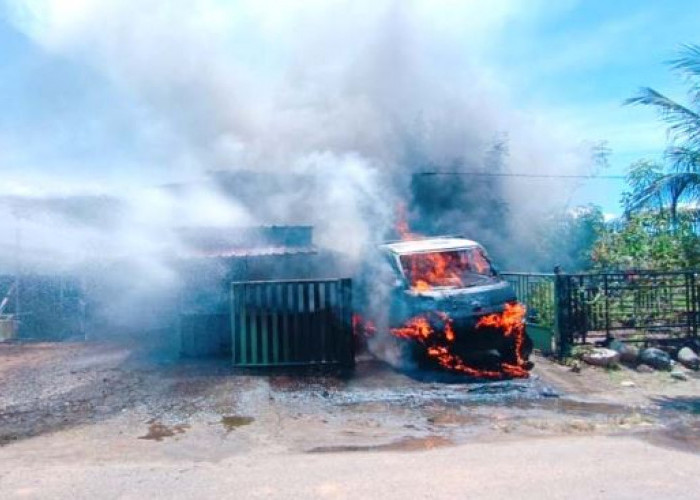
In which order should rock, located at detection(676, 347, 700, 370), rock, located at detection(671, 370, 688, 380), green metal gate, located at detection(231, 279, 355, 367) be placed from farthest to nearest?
1. rock, located at detection(676, 347, 700, 370)
2. green metal gate, located at detection(231, 279, 355, 367)
3. rock, located at detection(671, 370, 688, 380)

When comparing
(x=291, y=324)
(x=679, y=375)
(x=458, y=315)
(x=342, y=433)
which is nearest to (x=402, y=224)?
(x=291, y=324)

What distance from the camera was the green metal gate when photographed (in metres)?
9.37

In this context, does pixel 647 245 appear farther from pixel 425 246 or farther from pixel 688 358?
pixel 425 246

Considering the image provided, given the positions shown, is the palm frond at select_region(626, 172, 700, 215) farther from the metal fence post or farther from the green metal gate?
the green metal gate

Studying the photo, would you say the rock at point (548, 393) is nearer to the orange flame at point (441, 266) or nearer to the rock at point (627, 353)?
the orange flame at point (441, 266)

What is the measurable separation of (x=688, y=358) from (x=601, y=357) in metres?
1.43

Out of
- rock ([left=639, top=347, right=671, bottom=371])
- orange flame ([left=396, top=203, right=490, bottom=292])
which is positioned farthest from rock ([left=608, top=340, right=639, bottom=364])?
orange flame ([left=396, top=203, right=490, bottom=292])

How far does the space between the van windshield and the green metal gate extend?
1.03m

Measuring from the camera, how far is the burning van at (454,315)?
873 cm

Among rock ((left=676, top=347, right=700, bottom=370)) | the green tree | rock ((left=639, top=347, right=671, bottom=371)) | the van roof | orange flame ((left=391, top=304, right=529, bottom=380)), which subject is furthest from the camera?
the green tree

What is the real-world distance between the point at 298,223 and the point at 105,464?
10223 mm

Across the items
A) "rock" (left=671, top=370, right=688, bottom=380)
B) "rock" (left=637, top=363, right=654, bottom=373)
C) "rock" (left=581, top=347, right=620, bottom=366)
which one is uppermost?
"rock" (left=581, top=347, right=620, bottom=366)

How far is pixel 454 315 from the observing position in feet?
28.5

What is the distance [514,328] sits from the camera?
9109mm
